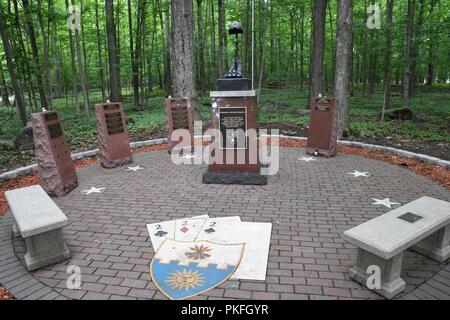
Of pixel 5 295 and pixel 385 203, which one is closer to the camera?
pixel 5 295

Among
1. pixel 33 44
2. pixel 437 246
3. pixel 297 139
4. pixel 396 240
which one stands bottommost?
pixel 437 246

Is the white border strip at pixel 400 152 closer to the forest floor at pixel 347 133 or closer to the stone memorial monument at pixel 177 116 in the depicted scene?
the forest floor at pixel 347 133

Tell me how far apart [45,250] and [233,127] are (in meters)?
4.28

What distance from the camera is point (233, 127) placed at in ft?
23.3

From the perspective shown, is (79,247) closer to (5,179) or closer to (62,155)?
(62,155)

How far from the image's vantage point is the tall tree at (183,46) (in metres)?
11.7

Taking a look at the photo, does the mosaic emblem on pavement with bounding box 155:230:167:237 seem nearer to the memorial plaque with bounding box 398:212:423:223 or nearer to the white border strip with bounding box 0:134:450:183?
the memorial plaque with bounding box 398:212:423:223

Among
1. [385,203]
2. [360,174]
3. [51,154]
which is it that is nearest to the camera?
[385,203]

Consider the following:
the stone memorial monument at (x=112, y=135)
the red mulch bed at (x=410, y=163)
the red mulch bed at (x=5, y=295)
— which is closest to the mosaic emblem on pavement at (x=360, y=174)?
the red mulch bed at (x=410, y=163)

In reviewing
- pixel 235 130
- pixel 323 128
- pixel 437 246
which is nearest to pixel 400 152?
pixel 323 128

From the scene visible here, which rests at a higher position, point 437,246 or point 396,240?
point 396,240

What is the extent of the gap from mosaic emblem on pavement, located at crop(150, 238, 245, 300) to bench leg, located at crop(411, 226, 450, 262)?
Answer: 2.39m

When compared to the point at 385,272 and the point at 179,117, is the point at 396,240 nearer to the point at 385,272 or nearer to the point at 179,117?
the point at 385,272

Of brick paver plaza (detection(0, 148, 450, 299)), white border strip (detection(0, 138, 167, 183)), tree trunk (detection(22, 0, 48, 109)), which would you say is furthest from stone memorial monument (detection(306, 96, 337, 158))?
tree trunk (detection(22, 0, 48, 109))
